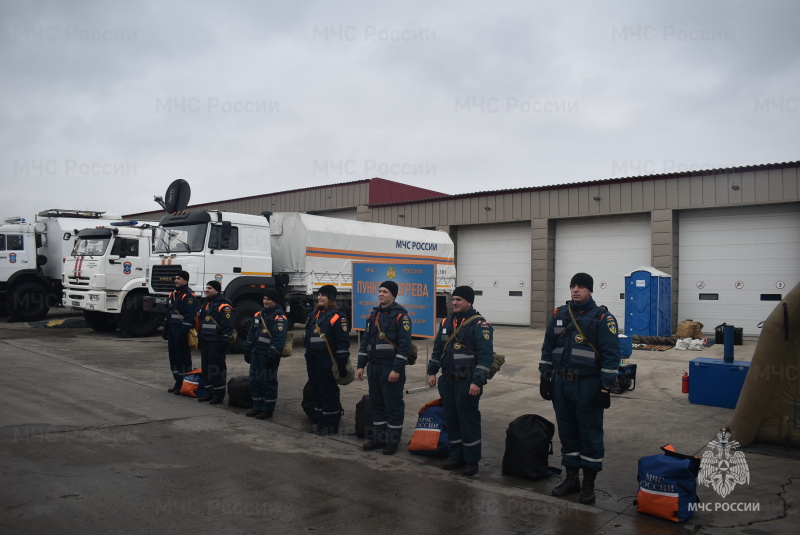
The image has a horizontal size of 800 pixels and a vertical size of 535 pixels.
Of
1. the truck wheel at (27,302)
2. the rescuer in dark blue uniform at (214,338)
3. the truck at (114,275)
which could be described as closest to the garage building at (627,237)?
the truck at (114,275)

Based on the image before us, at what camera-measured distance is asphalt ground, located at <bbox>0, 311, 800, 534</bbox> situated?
450 centimetres

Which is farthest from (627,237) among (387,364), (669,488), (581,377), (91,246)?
(669,488)

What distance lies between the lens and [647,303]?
57.3 ft

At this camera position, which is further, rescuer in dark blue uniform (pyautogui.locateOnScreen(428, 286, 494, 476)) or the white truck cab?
the white truck cab

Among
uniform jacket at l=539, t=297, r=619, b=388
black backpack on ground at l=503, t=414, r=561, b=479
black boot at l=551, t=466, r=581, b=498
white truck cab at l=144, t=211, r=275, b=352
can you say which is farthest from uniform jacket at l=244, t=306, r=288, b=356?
white truck cab at l=144, t=211, r=275, b=352

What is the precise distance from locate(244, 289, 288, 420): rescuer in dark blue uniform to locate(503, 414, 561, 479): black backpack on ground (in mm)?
3500

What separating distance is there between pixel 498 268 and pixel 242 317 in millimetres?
12090

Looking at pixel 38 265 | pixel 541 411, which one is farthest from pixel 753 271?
pixel 38 265

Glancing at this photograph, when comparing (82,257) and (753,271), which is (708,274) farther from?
(82,257)

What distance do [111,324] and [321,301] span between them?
13922 millimetres

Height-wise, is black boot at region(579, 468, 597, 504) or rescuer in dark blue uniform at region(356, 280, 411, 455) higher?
Answer: rescuer in dark blue uniform at region(356, 280, 411, 455)

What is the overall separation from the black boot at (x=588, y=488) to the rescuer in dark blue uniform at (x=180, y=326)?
6.28 m

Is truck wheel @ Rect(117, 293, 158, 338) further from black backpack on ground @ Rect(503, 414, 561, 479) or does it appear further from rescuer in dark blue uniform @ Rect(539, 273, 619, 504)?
rescuer in dark blue uniform @ Rect(539, 273, 619, 504)

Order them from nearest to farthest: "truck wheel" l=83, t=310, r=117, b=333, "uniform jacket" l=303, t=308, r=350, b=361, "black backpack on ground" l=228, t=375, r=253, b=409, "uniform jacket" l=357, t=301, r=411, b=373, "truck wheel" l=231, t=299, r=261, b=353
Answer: "uniform jacket" l=357, t=301, r=411, b=373, "uniform jacket" l=303, t=308, r=350, b=361, "black backpack on ground" l=228, t=375, r=253, b=409, "truck wheel" l=231, t=299, r=261, b=353, "truck wheel" l=83, t=310, r=117, b=333
